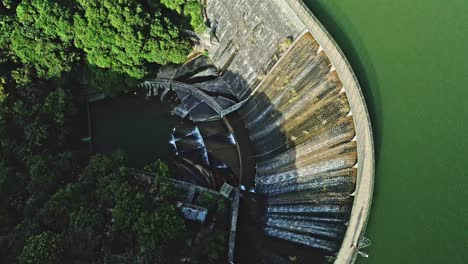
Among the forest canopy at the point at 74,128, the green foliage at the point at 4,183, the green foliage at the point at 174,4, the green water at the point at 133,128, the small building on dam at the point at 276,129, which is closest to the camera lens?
the forest canopy at the point at 74,128

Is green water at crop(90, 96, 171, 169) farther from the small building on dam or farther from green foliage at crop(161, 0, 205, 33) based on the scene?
green foliage at crop(161, 0, 205, 33)

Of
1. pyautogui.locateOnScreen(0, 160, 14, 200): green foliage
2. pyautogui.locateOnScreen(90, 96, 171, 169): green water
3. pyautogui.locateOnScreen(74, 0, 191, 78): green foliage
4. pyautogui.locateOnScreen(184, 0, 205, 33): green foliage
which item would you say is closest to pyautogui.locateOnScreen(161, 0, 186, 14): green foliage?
pyautogui.locateOnScreen(184, 0, 205, 33): green foliage

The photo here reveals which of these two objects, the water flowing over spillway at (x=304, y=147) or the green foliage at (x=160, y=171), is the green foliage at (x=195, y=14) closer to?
the water flowing over spillway at (x=304, y=147)

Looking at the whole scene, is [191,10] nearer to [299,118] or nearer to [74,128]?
[299,118]

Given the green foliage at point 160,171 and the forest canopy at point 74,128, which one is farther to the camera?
the green foliage at point 160,171

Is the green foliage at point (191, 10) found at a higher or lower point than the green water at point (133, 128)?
higher

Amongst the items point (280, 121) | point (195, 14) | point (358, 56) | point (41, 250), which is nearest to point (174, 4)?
point (195, 14)

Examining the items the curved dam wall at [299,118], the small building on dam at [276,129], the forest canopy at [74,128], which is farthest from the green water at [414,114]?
the forest canopy at [74,128]
